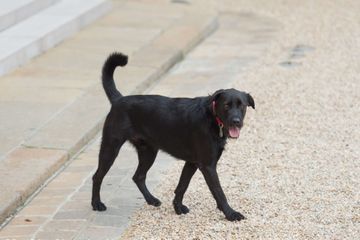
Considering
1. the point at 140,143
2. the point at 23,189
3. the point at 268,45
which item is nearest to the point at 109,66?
the point at 140,143

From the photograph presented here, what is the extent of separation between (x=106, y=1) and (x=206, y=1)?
2.51 metres

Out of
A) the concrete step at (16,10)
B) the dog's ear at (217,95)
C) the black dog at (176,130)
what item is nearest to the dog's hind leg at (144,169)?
the black dog at (176,130)

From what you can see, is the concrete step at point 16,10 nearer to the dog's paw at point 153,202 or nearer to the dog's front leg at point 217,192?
the dog's paw at point 153,202

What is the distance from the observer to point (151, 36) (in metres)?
11.6

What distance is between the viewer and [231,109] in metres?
5.46

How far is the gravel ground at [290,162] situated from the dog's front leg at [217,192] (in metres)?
0.05

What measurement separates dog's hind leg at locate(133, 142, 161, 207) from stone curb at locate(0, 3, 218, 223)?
32.3 inches

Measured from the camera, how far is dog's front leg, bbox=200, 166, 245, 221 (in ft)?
18.8

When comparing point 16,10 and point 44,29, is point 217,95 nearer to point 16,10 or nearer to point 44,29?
point 44,29

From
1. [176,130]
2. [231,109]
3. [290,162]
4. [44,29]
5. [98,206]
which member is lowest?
[44,29]

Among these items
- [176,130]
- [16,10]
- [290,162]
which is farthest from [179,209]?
[16,10]

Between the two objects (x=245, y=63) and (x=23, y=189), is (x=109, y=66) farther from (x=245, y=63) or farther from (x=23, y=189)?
(x=245, y=63)

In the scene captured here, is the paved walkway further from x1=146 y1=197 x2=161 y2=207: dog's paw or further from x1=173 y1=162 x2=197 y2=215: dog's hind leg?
x1=173 y1=162 x2=197 y2=215: dog's hind leg

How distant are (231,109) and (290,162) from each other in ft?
6.07
